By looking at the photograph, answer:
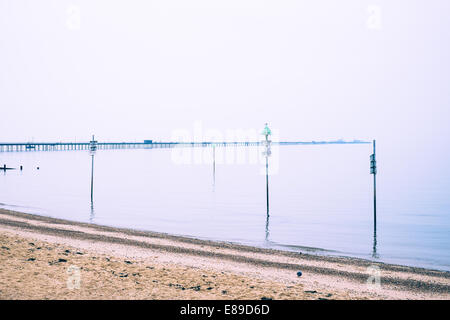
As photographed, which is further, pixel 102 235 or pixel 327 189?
pixel 327 189

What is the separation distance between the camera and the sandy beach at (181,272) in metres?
10.4

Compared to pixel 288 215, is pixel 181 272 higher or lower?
higher

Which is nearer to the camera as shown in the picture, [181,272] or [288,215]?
[181,272]

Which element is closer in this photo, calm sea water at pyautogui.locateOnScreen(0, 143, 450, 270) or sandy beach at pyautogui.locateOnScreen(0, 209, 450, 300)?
sandy beach at pyautogui.locateOnScreen(0, 209, 450, 300)

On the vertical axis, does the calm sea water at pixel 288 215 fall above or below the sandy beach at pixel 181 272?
below

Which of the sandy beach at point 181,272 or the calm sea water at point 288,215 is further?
the calm sea water at point 288,215

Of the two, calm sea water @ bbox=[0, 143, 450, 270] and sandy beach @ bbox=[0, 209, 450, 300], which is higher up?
sandy beach @ bbox=[0, 209, 450, 300]

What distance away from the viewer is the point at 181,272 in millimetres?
12859

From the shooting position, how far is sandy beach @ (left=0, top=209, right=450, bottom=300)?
10383 mm

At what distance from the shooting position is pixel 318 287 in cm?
1191
